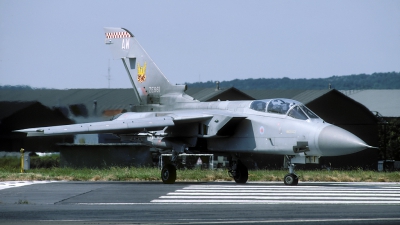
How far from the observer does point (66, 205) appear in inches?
487

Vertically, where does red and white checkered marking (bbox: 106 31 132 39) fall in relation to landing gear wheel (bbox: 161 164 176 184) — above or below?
above

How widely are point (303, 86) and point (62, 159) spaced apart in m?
52.0

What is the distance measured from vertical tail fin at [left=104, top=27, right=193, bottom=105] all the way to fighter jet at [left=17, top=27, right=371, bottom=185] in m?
0.03

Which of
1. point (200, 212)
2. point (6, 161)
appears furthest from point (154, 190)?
point (6, 161)

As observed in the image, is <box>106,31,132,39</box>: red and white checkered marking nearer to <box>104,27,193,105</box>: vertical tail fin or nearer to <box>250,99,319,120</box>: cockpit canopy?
<box>104,27,193,105</box>: vertical tail fin

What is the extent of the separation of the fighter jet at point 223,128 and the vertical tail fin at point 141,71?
3cm

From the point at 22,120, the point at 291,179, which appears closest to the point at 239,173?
the point at 291,179

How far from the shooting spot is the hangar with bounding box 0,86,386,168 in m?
26.8

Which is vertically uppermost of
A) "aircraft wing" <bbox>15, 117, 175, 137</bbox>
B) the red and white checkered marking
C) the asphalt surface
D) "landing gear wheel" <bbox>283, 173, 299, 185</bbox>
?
the red and white checkered marking

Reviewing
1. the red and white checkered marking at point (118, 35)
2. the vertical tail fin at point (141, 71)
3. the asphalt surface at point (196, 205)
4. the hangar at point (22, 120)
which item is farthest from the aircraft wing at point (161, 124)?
the hangar at point (22, 120)

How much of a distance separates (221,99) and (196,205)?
1090 inches

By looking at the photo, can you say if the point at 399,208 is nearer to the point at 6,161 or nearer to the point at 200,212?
the point at 200,212

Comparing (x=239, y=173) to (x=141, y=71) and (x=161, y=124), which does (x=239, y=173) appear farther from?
(x=141, y=71)

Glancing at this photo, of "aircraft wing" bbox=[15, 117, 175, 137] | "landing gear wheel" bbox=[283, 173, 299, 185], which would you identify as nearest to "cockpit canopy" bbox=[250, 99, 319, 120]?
"landing gear wheel" bbox=[283, 173, 299, 185]
